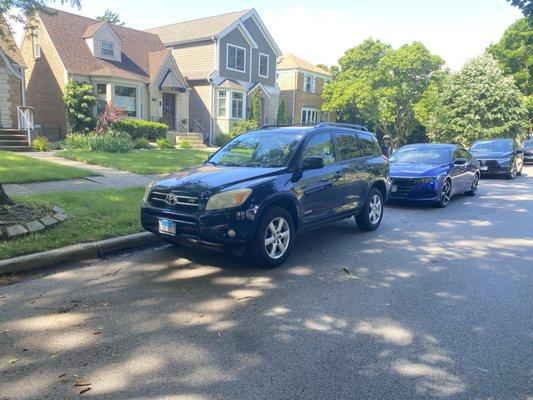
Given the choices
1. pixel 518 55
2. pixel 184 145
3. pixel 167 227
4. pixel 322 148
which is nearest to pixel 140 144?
pixel 184 145

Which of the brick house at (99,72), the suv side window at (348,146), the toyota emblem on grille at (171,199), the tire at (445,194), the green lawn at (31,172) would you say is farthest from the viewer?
the brick house at (99,72)

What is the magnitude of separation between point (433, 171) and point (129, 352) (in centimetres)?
873

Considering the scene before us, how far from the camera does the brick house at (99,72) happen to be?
2445 cm

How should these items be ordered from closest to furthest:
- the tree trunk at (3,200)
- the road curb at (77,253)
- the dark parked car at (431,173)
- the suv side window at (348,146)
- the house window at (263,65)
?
the road curb at (77,253), the tree trunk at (3,200), the suv side window at (348,146), the dark parked car at (431,173), the house window at (263,65)

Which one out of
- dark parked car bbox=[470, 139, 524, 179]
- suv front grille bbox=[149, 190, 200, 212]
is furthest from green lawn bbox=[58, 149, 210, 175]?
dark parked car bbox=[470, 139, 524, 179]

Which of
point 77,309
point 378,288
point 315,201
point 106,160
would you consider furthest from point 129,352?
point 106,160

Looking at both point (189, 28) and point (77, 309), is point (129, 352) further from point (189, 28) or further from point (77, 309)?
point (189, 28)

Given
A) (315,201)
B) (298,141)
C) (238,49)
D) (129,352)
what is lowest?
(129,352)

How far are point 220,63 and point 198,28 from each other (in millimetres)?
3931

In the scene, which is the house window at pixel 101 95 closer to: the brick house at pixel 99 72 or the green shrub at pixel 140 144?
the brick house at pixel 99 72

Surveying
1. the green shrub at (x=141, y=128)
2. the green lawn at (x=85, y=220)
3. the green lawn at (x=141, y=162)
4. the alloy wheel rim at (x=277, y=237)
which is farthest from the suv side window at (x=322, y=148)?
the green shrub at (x=141, y=128)

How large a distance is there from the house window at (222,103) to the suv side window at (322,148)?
78.4 ft

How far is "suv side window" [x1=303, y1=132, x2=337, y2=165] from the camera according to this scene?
6.61 metres

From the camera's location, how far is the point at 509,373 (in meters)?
3.35
